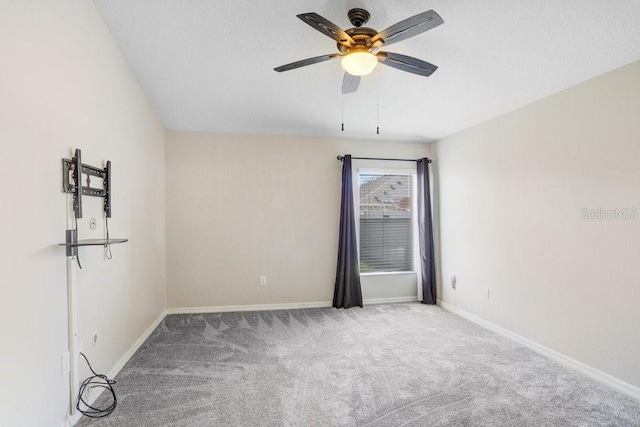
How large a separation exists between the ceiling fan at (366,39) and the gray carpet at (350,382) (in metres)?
2.25

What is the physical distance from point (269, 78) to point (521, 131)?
2.61 m

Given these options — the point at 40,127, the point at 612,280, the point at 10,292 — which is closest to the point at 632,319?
the point at 612,280

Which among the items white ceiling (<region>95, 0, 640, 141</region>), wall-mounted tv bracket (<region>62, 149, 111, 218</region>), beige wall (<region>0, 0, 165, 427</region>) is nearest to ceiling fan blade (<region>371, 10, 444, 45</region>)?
white ceiling (<region>95, 0, 640, 141</region>)

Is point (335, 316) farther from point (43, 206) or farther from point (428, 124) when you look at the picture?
point (43, 206)

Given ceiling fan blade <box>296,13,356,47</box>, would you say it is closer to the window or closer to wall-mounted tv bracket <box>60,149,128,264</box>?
wall-mounted tv bracket <box>60,149,128,264</box>

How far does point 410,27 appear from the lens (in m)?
1.72

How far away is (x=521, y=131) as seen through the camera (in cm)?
335

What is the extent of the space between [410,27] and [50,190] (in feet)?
6.82

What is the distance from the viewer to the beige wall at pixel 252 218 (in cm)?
434

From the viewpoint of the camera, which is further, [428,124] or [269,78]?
[428,124]

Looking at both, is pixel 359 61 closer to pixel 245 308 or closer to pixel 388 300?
pixel 245 308

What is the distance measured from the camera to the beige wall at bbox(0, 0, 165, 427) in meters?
1.38

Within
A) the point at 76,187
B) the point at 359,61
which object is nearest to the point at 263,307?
the point at 76,187

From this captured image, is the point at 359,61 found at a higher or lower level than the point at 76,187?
higher
